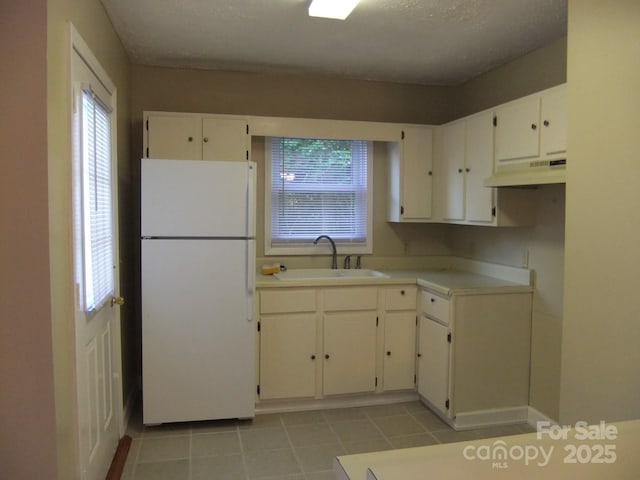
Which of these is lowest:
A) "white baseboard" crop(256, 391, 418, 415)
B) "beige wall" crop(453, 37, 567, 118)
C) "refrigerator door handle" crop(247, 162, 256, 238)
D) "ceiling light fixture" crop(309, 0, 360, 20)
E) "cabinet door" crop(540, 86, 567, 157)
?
"white baseboard" crop(256, 391, 418, 415)

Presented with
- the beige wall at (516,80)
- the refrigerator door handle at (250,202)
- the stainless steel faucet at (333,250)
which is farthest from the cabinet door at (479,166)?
the refrigerator door handle at (250,202)

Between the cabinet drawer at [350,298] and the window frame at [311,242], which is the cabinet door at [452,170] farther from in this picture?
the cabinet drawer at [350,298]

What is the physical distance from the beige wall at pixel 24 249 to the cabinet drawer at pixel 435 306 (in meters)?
2.31

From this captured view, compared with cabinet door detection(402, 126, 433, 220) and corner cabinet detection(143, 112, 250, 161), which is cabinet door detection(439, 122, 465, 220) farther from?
corner cabinet detection(143, 112, 250, 161)

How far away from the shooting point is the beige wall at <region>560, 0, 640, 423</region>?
1.56 m

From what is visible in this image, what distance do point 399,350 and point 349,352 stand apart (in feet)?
1.24

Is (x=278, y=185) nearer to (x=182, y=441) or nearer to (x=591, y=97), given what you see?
(x=182, y=441)

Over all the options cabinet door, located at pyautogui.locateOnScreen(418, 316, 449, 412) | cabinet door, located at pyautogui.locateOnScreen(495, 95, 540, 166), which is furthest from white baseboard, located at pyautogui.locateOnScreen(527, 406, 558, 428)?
cabinet door, located at pyautogui.locateOnScreen(495, 95, 540, 166)

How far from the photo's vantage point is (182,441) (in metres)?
2.98

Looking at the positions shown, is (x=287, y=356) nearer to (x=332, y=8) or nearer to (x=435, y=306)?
(x=435, y=306)

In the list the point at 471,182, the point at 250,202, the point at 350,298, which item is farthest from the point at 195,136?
the point at 471,182

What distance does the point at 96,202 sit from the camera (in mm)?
2295

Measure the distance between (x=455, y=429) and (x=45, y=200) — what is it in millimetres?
2724

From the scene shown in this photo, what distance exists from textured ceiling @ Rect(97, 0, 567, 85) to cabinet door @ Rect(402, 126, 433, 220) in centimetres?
50
